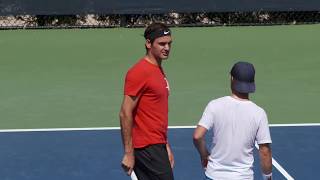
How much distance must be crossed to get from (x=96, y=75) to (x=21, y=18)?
674 cm

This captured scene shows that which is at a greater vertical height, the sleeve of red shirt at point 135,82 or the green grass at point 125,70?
the sleeve of red shirt at point 135,82

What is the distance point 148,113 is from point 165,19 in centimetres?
1513

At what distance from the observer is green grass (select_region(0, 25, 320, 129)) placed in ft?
37.4

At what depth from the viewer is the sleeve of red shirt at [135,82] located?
17.9ft

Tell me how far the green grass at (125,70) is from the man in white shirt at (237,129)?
562cm

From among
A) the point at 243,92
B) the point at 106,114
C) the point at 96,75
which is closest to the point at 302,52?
the point at 96,75

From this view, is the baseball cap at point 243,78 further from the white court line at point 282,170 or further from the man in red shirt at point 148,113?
the white court line at point 282,170

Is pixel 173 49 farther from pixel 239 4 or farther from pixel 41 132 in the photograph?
pixel 41 132

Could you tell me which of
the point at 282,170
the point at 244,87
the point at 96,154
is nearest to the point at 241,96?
the point at 244,87

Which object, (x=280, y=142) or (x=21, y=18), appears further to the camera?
(x=21, y=18)

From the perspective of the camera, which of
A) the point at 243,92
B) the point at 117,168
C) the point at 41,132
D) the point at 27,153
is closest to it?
the point at 243,92

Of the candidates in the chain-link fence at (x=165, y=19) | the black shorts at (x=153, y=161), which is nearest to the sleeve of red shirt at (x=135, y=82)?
the black shorts at (x=153, y=161)

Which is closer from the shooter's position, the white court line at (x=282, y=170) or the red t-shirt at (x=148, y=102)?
the red t-shirt at (x=148, y=102)

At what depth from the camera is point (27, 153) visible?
9.02m
